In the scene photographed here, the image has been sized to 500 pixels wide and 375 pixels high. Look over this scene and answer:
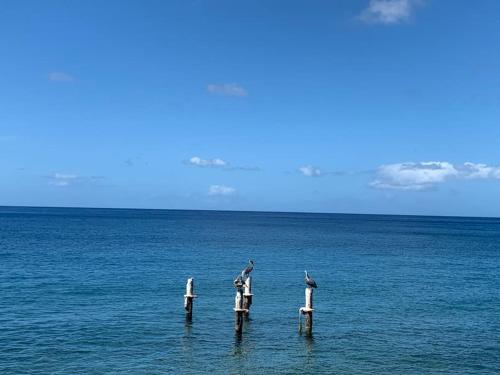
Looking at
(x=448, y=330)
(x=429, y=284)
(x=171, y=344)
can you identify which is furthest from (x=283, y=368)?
(x=429, y=284)

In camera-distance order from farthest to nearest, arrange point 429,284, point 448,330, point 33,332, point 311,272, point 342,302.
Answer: point 311,272 < point 429,284 < point 342,302 < point 448,330 < point 33,332

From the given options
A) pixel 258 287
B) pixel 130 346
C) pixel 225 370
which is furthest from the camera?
pixel 258 287

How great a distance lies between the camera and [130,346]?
33.4m

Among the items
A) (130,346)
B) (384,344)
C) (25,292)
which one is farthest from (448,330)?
(25,292)

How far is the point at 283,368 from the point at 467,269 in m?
52.1

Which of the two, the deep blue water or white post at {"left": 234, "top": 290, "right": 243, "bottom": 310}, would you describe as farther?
white post at {"left": 234, "top": 290, "right": 243, "bottom": 310}

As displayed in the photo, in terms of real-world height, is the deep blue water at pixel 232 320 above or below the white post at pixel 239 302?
below

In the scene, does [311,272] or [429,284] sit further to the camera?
[311,272]

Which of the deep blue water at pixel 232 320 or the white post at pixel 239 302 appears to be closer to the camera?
the deep blue water at pixel 232 320

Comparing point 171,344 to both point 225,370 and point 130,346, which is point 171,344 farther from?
point 225,370

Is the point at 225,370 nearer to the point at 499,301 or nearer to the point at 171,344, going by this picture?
the point at 171,344

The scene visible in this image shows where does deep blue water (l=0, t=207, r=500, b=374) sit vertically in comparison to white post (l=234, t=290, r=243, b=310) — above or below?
below

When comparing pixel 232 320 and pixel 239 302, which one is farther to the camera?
pixel 232 320

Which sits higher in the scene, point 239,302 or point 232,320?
point 239,302
